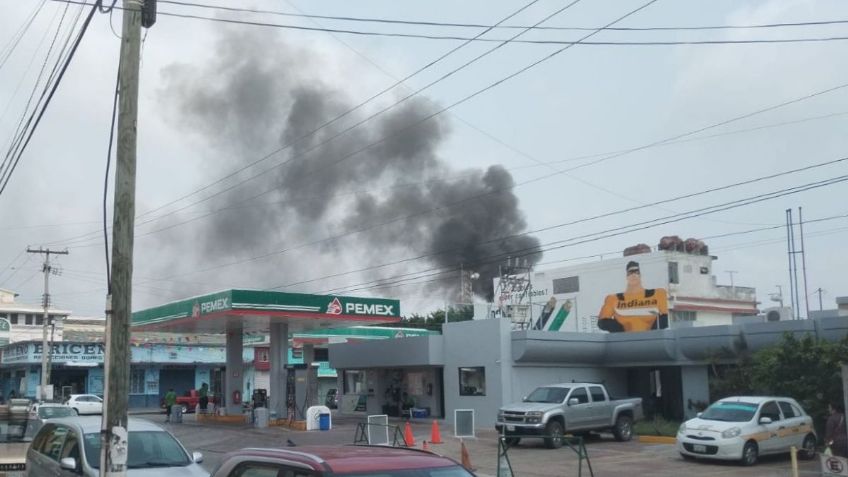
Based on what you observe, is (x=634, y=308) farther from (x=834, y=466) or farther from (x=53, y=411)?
(x=834, y=466)

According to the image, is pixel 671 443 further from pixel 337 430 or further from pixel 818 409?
pixel 337 430

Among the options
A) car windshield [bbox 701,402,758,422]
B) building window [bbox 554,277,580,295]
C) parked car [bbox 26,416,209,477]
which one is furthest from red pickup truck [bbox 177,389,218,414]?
parked car [bbox 26,416,209,477]

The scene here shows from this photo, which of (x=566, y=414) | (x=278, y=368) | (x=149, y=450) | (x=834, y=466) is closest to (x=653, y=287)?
(x=278, y=368)

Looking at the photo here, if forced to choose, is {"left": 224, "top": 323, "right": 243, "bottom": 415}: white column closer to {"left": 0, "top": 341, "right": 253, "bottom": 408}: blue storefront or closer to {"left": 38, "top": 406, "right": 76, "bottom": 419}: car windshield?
{"left": 38, "top": 406, "right": 76, "bottom": 419}: car windshield

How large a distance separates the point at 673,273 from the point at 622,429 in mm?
34346

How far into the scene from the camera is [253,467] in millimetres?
6492

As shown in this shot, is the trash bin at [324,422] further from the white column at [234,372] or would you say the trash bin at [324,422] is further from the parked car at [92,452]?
the parked car at [92,452]

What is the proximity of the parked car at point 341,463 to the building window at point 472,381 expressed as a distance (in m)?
26.8

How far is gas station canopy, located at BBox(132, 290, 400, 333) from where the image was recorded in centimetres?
3231

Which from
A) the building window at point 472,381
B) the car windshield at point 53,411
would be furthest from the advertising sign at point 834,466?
the car windshield at point 53,411

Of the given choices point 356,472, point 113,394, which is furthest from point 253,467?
point 113,394

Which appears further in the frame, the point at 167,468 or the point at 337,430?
the point at 337,430

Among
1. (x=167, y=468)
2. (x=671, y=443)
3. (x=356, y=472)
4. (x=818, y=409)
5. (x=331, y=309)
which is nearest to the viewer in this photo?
(x=356, y=472)

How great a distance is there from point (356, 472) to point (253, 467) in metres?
1.20
